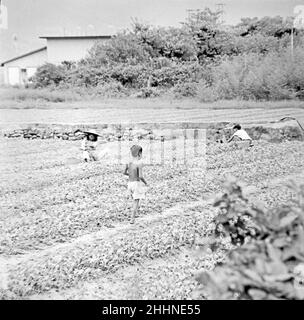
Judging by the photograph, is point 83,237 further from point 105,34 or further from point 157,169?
point 105,34

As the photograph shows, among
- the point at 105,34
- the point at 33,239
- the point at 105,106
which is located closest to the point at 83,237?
the point at 33,239

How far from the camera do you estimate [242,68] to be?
3629 millimetres

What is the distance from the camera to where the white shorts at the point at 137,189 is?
349 cm

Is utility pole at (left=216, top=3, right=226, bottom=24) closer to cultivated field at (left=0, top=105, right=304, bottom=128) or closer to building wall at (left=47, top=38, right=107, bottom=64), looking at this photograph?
cultivated field at (left=0, top=105, right=304, bottom=128)

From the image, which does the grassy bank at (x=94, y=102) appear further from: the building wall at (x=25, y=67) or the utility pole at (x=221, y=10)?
the utility pole at (x=221, y=10)

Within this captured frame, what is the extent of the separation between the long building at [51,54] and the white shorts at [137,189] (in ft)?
2.71

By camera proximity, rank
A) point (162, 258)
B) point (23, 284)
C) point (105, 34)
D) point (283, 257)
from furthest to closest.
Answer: point (105, 34) < point (162, 258) < point (23, 284) < point (283, 257)

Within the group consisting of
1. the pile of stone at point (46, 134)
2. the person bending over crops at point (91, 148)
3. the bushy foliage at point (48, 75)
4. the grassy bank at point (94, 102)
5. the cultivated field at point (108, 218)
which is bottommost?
the cultivated field at point (108, 218)

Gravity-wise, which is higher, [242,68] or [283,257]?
[242,68]

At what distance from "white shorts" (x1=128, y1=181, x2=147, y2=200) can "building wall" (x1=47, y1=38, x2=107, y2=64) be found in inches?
→ 32.5

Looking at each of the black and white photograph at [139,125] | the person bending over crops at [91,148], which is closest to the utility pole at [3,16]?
the black and white photograph at [139,125]

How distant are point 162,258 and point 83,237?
0.47 m

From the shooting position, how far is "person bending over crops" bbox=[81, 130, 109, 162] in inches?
151

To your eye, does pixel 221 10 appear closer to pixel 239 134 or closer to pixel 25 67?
pixel 239 134
